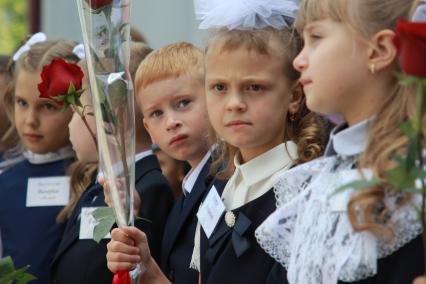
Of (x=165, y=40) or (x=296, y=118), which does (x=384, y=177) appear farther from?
(x=165, y=40)

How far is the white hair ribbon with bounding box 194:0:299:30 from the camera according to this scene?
99.8 inches

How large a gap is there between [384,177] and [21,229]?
7.69 feet

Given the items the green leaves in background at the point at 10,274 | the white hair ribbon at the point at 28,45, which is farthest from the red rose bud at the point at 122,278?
the white hair ribbon at the point at 28,45

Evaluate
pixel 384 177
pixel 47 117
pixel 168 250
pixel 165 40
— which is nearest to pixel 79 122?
pixel 47 117

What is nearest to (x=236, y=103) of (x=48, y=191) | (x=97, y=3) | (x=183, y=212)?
(x=97, y=3)

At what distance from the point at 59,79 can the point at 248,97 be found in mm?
626

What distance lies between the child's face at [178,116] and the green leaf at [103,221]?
0.46 meters

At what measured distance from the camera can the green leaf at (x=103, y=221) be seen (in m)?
2.57

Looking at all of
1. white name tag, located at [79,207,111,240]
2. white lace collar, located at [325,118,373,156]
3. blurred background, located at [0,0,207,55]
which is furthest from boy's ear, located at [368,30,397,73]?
blurred background, located at [0,0,207,55]

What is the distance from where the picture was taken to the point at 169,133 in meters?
3.07

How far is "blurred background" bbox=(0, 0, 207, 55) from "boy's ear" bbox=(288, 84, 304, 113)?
2.48 m

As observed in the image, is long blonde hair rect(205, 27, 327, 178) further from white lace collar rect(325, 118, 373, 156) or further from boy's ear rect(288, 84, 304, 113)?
white lace collar rect(325, 118, 373, 156)

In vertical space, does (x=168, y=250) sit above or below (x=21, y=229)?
above

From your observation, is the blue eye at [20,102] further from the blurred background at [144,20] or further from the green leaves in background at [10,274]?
the green leaves in background at [10,274]
